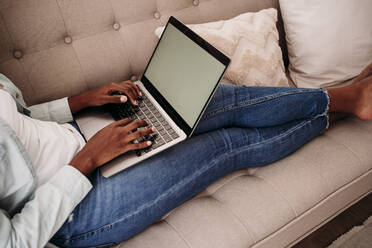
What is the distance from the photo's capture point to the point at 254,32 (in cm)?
106

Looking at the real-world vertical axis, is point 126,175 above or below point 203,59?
below

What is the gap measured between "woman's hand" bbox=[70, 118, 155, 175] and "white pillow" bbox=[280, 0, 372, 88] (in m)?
0.74

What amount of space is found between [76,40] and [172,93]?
38 centimetres

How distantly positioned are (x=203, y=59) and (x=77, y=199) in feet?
1.50

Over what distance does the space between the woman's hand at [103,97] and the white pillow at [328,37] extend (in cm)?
66

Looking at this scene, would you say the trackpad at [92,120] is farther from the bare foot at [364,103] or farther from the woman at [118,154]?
the bare foot at [364,103]

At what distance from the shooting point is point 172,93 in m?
0.85

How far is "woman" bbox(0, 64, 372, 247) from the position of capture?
25.0 inches

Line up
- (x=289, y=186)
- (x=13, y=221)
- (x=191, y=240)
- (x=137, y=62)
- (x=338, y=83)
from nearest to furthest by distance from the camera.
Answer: (x=13, y=221), (x=191, y=240), (x=289, y=186), (x=137, y=62), (x=338, y=83)

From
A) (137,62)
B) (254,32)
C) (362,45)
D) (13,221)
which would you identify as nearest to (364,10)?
(362,45)

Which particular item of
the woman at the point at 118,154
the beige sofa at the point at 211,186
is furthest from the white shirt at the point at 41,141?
the beige sofa at the point at 211,186

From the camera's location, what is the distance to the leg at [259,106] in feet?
2.85

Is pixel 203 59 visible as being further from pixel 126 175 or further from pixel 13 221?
pixel 13 221

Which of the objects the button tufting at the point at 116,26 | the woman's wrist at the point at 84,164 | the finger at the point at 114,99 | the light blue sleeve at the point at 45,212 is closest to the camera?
the light blue sleeve at the point at 45,212
